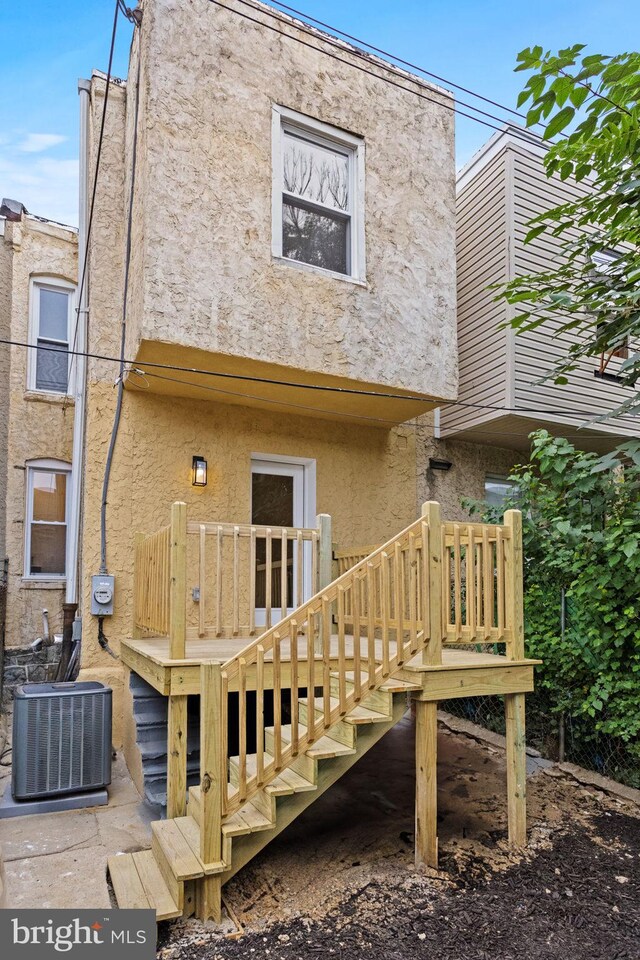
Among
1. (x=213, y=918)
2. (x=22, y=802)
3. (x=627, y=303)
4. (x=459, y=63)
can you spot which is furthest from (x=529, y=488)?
(x=459, y=63)

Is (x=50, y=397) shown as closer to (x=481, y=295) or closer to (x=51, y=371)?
(x=51, y=371)

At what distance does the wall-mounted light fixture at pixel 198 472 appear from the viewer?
6.12 metres

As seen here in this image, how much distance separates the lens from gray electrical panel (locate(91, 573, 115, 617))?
5.65 meters

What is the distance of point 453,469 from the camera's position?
7.82m

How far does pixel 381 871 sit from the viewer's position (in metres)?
3.57

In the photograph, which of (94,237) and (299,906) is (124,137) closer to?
(94,237)

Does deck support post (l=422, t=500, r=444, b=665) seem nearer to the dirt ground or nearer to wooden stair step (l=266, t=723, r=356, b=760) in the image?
wooden stair step (l=266, t=723, r=356, b=760)

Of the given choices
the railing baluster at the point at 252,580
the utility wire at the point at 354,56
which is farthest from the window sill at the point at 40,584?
the utility wire at the point at 354,56

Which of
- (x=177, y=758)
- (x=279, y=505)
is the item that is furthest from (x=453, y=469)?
(x=177, y=758)

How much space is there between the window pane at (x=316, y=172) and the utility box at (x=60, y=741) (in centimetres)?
484

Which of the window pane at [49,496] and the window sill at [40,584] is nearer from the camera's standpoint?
the window sill at [40,584]

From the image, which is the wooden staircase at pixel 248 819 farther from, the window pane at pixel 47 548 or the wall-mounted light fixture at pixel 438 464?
the window pane at pixel 47 548

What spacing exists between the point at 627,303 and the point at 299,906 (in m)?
4.30

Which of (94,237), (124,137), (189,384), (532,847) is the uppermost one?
(124,137)
